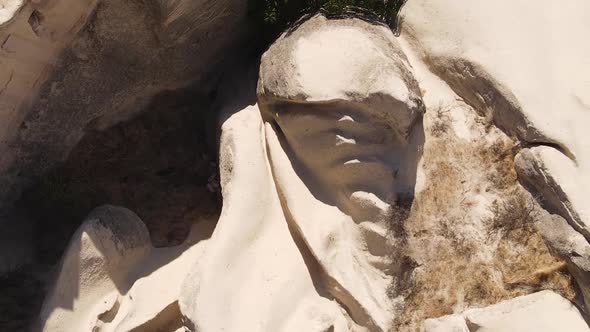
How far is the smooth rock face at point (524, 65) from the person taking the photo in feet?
10.8

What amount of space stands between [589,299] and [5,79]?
2726 millimetres

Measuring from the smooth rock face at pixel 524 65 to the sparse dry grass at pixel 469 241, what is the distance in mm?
172

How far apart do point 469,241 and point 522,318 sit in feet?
1.34

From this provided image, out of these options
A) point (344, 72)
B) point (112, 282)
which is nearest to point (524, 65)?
point (344, 72)

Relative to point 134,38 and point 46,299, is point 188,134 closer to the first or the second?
point 134,38

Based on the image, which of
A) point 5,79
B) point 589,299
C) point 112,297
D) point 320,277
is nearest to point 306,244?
point 320,277

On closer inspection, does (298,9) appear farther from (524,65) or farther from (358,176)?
(524,65)

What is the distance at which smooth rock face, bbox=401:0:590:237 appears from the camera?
10.8 ft

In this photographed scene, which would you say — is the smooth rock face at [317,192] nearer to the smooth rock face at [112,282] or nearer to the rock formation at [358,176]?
the rock formation at [358,176]

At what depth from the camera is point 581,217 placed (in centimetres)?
312

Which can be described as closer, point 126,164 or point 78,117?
point 78,117

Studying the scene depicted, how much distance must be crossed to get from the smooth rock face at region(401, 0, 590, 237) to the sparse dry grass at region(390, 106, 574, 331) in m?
0.17

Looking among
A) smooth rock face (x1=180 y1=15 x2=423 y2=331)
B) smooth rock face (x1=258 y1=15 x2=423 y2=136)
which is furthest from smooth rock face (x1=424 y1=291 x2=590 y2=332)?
smooth rock face (x1=258 y1=15 x2=423 y2=136)

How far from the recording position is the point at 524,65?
352 centimetres
